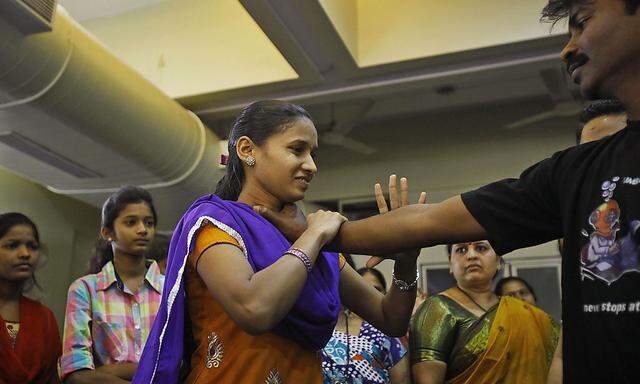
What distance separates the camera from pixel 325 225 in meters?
1.29

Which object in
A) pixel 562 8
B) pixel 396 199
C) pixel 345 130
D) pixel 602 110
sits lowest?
pixel 396 199

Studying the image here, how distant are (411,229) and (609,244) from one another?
44cm

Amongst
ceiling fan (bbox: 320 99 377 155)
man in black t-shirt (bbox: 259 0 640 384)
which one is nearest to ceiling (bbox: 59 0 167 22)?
ceiling fan (bbox: 320 99 377 155)

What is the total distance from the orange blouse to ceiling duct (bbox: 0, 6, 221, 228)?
2.25 metres

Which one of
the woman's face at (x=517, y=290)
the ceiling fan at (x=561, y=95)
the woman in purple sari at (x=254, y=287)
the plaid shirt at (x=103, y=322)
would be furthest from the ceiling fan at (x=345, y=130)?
the woman in purple sari at (x=254, y=287)

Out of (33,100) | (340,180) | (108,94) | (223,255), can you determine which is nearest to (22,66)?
(33,100)

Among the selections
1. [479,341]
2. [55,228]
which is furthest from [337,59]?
[55,228]

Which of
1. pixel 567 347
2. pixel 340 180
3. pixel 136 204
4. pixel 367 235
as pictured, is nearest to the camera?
pixel 567 347

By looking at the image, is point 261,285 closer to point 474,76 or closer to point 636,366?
point 636,366

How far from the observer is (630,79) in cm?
95

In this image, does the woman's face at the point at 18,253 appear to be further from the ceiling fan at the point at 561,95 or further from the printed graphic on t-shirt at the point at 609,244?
the ceiling fan at the point at 561,95

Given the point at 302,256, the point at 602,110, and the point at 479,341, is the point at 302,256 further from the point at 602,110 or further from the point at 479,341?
the point at 479,341

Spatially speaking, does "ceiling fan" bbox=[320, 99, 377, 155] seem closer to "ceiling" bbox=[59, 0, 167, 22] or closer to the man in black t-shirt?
"ceiling" bbox=[59, 0, 167, 22]

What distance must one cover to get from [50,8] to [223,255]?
7.82 feet
